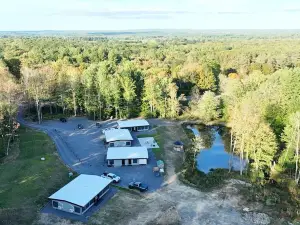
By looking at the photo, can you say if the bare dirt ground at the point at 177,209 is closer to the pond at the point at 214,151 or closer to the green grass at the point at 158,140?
the pond at the point at 214,151

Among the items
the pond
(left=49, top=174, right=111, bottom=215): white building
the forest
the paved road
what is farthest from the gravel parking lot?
the pond

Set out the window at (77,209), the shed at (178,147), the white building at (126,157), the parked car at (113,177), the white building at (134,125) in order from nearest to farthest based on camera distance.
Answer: the window at (77,209) → the parked car at (113,177) → the white building at (126,157) → the shed at (178,147) → the white building at (134,125)

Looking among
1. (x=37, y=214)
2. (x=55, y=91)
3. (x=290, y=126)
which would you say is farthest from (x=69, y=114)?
(x=290, y=126)

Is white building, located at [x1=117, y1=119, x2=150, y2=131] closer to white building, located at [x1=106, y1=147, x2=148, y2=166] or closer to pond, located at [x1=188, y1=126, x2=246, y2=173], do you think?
pond, located at [x1=188, y1=126, x2=246, y2=173]

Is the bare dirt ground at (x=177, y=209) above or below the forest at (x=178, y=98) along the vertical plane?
below

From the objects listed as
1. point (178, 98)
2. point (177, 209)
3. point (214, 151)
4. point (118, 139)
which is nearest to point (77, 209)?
point (177, 209)

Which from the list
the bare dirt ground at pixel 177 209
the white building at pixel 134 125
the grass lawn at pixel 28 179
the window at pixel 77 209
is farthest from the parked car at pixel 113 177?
the white building at pixel 134 125

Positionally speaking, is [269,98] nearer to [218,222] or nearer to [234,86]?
[234,86]
